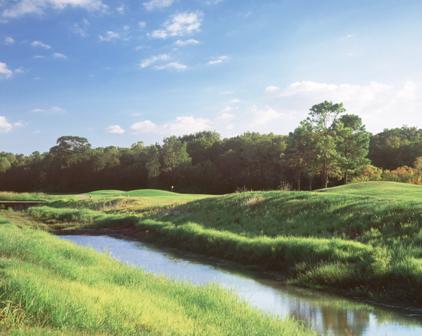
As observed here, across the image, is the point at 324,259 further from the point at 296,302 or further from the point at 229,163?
the point at 229,163

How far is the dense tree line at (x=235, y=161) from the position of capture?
67938mm

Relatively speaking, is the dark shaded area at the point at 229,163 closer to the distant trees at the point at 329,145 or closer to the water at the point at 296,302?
the distant trees at the point at 329,145

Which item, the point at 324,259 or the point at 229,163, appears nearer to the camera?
the point at 324,259

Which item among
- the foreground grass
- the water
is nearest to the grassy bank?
the water

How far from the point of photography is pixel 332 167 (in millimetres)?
67000

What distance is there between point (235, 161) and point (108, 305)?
292 feet

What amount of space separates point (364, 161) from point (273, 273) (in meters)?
54.6

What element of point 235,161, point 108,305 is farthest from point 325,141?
point 108,305

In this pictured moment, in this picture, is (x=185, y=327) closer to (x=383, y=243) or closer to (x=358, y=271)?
Answer: (x=358, y=271)

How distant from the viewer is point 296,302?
1420cm

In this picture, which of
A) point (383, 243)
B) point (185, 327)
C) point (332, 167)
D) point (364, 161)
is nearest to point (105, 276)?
point (185, 327)

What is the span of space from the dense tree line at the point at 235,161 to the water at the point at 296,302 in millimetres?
32310

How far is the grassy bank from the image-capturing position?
1516 centimetres

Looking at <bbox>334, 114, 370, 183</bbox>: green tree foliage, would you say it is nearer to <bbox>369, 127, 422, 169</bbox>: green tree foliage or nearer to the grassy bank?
<bbox>369, 127, 422, 169</bbox>: green tree foliage
